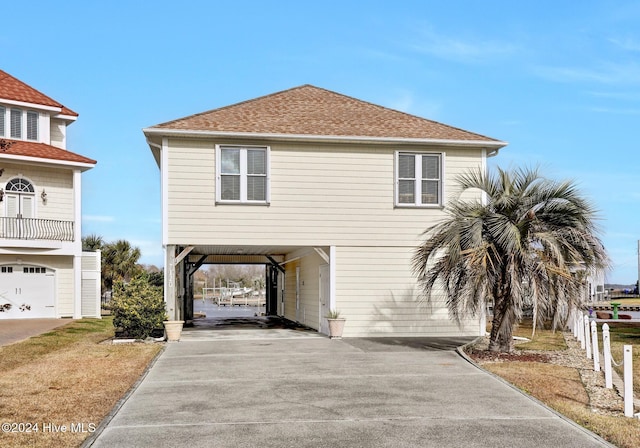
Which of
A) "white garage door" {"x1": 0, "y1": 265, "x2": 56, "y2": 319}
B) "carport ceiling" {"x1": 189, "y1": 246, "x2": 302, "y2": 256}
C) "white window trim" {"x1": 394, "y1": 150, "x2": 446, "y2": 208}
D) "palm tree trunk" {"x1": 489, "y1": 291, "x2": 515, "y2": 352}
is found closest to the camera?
"palm tree trunk" {"x1": 489, "y1": 291, "x2": 515, "y2": 352}

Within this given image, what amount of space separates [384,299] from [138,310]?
23.1 ft

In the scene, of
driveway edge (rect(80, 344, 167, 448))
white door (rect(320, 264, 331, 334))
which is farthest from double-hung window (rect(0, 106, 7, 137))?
driveway edge (rect(80, 344, 167, 448))

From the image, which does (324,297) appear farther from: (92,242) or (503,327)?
(92,242)

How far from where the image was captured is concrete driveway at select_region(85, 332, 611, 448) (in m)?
7.40

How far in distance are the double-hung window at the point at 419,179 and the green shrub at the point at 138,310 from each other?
763cm

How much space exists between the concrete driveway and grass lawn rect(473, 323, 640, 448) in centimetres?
28

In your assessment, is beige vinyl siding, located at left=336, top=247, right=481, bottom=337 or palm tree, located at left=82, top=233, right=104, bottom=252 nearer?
beige vinyl siding, located at left=336, top=247, right=481, bottom=337

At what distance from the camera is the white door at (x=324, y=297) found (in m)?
19.7

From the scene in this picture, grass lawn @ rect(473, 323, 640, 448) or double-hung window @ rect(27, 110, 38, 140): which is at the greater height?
double-hung window @ rect(27, 110, 38, 140)

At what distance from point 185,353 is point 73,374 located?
3.47 meters

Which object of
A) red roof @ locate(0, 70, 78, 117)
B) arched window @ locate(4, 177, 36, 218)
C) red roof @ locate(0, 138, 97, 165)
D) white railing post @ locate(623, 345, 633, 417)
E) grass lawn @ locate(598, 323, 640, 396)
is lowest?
grass lawn @ locate(598, 323, 640, 396)

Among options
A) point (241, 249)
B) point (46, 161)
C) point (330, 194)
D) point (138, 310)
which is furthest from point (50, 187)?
point (330, 194)

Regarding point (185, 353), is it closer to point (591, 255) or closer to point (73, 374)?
point (73, 374)

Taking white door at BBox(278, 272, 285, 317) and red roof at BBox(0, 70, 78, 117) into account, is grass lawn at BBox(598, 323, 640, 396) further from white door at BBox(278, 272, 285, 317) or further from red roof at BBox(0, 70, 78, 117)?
red roof at BBox(0, 70, 78, 117)
